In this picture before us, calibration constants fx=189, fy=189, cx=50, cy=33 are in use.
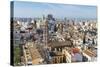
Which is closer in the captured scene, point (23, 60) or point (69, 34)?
point (23, 60)

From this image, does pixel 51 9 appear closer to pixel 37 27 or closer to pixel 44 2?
pixel 44 2
